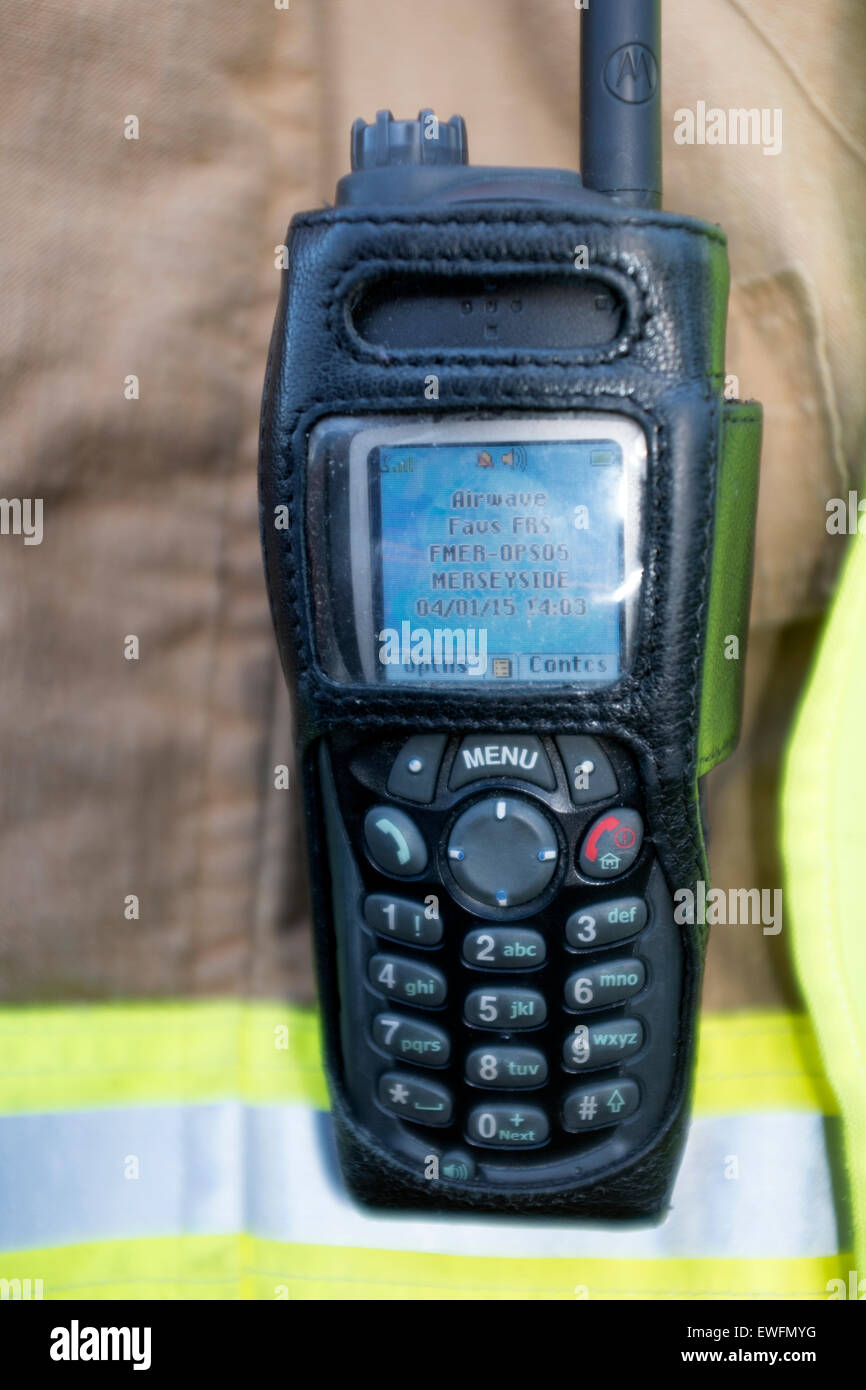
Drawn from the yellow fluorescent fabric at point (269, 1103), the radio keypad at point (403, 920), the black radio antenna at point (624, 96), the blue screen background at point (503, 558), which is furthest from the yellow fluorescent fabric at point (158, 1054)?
the black radio antenna at point (624, 96)

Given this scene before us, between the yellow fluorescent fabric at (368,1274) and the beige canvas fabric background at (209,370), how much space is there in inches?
4.8

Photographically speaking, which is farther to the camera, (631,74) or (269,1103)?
(269,1103)

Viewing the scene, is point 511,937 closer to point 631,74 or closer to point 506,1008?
point 506,1008

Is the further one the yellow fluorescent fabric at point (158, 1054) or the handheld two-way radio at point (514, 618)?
the yellow fluorescent fabric at point (158, 1054)

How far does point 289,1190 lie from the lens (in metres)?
0.52

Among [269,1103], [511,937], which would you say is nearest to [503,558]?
[511,937]

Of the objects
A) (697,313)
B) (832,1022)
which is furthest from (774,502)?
(832,1022)

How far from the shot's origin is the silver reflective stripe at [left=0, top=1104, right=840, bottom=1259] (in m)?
0.50

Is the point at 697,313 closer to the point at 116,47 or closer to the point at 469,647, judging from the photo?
the point at 469,647

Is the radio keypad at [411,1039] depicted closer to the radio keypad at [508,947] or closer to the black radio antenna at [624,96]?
the radio keypad at [508,947]

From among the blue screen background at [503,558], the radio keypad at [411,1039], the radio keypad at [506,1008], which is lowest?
the radio keypad at [411,1039]

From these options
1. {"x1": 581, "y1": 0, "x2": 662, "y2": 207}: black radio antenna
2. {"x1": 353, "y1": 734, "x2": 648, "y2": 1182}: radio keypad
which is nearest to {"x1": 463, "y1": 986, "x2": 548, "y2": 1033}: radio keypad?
{"x1": 353, "y1": 734, "x2": 648, "y2": 1182}: radio keypad

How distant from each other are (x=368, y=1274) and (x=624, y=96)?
20.3 inches

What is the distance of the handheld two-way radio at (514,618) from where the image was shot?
1.35ft
